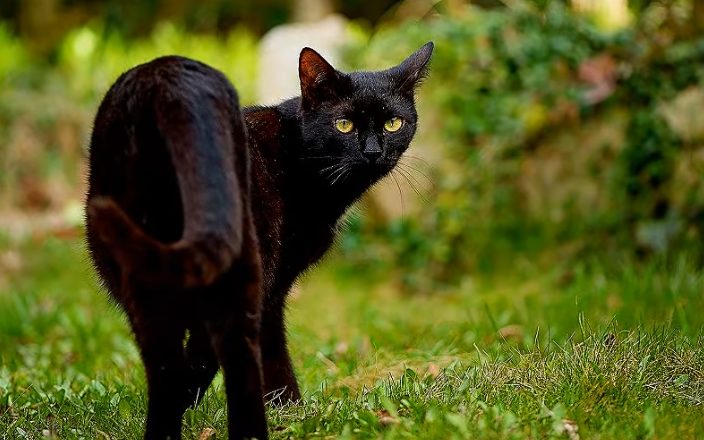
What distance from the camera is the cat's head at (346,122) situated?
326 cm

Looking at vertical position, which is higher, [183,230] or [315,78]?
[315,78]

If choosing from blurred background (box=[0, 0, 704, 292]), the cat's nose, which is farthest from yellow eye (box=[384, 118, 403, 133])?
blurred background (box=[0, 0, 704, 292])

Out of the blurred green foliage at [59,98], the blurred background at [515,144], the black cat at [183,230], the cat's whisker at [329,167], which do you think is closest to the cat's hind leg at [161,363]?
the black cat at [183,230]

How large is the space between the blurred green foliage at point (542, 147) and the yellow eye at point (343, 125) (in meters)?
2.55

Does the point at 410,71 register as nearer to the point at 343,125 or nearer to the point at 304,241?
the point at 343,125

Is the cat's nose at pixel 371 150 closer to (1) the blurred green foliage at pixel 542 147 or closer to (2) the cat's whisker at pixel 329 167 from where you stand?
(2) the cat's whisker at pixel 329 167

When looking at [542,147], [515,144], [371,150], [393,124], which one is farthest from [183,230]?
[542,147]

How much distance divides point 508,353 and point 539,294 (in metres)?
2.28

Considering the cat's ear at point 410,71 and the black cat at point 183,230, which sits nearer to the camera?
the black cat at point 183,230

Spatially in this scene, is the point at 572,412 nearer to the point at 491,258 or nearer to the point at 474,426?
the point at 474,426

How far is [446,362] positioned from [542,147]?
318cm

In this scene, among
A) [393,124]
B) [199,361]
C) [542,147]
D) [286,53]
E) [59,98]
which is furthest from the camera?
[59,98]

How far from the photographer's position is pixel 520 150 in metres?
6.32

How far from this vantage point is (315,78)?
130 inches
